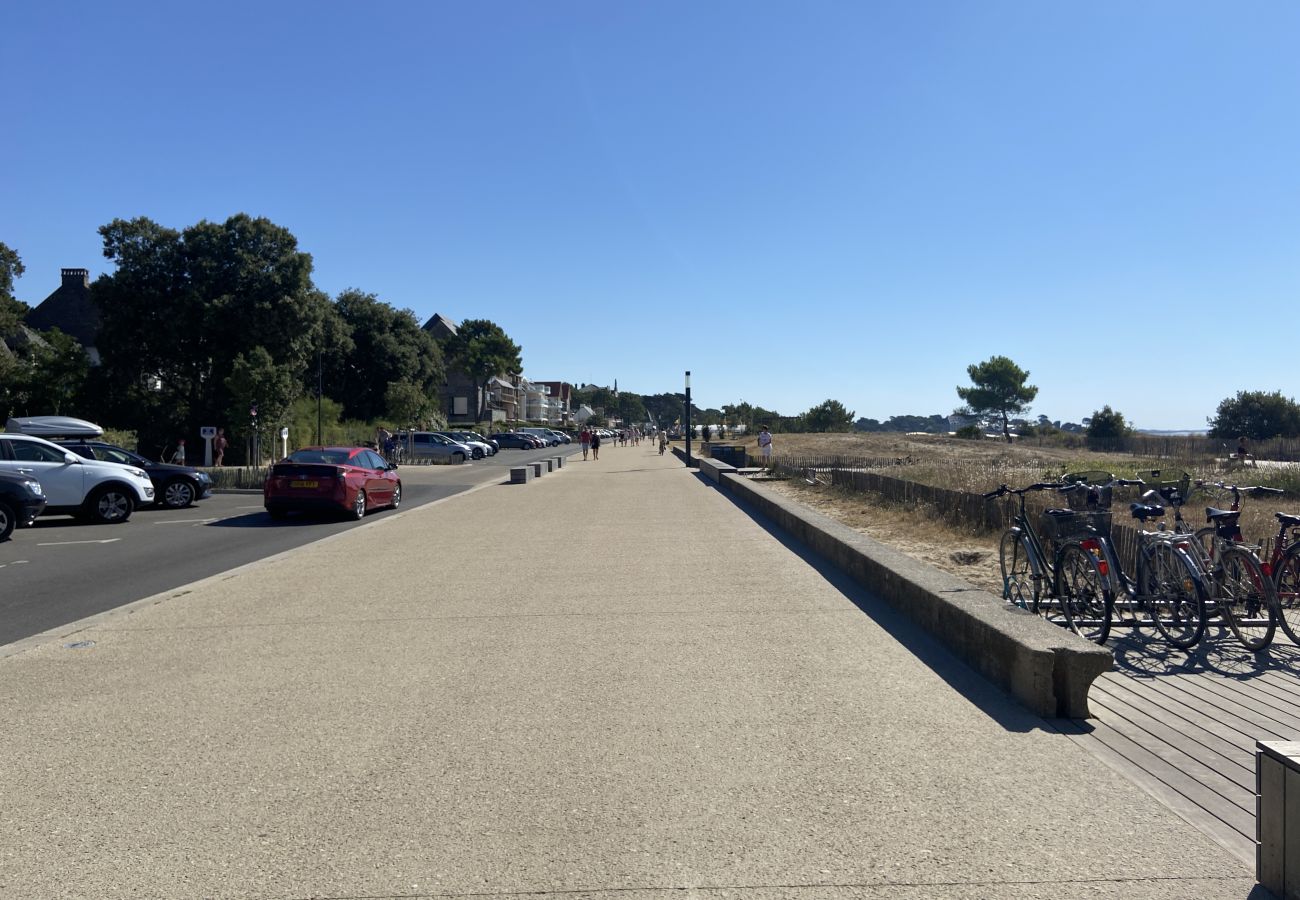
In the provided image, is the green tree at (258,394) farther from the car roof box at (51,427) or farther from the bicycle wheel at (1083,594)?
the bicycle wheel at (1083,594)

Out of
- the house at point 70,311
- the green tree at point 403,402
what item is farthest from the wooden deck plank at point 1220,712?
the house at point 70,311

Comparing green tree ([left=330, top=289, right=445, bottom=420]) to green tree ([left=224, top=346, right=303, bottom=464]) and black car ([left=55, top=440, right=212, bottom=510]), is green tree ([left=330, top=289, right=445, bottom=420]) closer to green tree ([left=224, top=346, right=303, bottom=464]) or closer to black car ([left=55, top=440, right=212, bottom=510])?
green tree ([left=224, top=346, right=303, bottom=464])

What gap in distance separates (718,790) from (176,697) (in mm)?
3458

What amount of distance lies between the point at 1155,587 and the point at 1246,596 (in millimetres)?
589

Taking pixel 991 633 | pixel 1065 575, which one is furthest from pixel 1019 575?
pixel 991 633

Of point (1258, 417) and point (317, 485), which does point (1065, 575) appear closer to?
point (317, 485)

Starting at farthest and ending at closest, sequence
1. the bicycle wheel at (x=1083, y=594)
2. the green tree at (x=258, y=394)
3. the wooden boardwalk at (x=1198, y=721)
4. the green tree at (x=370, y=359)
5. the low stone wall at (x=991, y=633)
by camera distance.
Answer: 1. the green tree at (x=370, y=359)
2. the green tree at (x=258, y=394)
3. the bicycle wheel at (x=1083, y=594)
4. the low stone wall at (x=991, y=633)
5. the wooden boardwalk at (x=1198, y=721)

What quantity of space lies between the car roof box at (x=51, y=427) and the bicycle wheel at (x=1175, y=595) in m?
24.0

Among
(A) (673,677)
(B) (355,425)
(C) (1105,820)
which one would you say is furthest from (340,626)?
(B) (355,425)

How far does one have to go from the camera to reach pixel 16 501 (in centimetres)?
1434

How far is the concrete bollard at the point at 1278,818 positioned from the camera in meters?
3.14

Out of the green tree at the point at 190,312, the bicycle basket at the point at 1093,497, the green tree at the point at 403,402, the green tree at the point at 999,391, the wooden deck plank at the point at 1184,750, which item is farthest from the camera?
the green tree at the point at 999,391

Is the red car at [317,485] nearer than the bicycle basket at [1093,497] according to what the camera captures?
No

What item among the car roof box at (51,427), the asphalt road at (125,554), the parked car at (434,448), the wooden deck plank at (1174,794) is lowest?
the asphalt road at (125,554)
